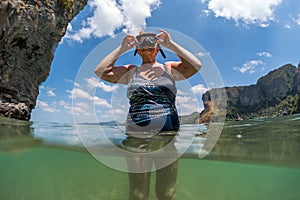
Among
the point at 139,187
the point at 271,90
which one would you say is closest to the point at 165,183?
the point at 139,187

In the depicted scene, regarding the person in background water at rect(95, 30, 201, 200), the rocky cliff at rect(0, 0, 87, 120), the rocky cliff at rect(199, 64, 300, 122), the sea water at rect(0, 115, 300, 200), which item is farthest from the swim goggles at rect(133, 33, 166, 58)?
the rocky cliff at rect(199, 64, 300, 122)

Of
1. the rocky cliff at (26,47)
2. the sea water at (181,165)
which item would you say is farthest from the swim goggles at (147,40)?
the rocky cliff at (26,47)

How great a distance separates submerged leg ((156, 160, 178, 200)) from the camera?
312cm

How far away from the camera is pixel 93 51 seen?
346 centimetres

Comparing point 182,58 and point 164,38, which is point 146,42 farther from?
point 182,58

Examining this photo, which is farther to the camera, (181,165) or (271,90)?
(271,90)

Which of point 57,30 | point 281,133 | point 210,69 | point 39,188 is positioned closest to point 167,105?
point 210,69

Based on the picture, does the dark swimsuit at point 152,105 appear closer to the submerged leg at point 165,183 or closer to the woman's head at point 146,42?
the woman's head at point 146,42

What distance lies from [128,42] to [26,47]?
17.2 metres

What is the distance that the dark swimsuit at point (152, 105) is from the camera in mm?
2957

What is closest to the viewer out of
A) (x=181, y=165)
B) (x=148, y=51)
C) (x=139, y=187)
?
(x=139, y=187)

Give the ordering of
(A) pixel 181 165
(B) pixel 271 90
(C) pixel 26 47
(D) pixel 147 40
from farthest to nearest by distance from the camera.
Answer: (B) pixel 271 90
(C) pixel 26 47
(A) pixel 181 165
(D) pixel 147 40

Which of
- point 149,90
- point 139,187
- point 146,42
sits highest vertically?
point 146,42

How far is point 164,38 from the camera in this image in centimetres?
312
